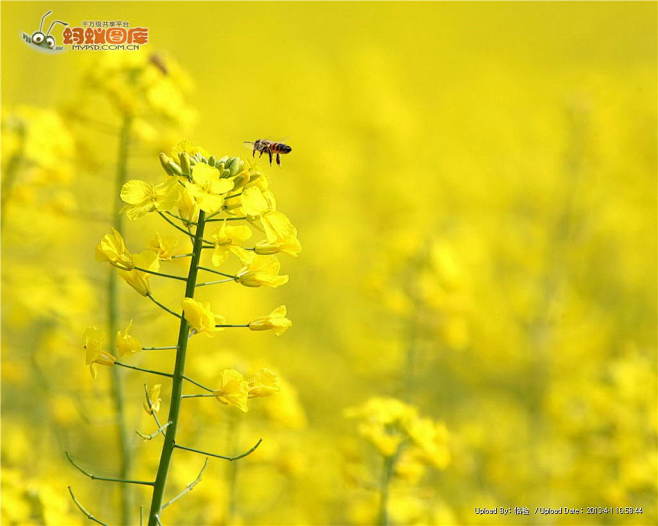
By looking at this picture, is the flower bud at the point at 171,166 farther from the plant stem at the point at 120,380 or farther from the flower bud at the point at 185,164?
the plant stem at the point at 120,380

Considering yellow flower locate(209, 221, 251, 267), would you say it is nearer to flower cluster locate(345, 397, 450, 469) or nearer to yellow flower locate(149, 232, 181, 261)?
yellow flower locate(149, 232, 181, 261)

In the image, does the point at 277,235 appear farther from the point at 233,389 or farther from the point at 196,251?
the point at 233,389

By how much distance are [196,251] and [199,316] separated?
0.16m

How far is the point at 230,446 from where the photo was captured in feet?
11.8

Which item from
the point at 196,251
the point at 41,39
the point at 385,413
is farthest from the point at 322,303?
the point at 196,251

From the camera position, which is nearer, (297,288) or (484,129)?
(297,288)

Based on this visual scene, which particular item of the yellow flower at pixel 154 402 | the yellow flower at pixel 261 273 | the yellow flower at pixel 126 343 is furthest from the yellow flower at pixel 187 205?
the yellow flower at pixel 154 402

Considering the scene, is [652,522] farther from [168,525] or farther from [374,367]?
[168,525]

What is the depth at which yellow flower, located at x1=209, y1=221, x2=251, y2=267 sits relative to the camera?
6.97 ft

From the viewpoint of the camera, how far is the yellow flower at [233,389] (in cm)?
219

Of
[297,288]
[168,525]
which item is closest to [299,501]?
[168,525]

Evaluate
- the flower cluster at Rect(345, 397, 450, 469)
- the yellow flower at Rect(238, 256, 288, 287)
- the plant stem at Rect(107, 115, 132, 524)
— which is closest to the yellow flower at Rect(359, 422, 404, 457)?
the flower cluster at Rect(345, 397, 450, 469)

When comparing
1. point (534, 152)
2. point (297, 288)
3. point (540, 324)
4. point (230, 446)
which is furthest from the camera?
point (534, 152)

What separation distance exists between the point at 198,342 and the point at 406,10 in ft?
59.0
